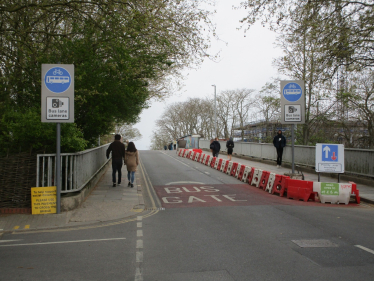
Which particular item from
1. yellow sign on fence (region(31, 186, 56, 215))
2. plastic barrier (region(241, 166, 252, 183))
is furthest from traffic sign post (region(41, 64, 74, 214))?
plastic barrier (region(241, 166, 252, 183))

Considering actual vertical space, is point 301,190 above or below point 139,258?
above

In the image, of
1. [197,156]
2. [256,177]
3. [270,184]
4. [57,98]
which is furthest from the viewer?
[197,156]

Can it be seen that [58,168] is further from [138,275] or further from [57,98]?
[138,275]

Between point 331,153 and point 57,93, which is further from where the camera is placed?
point 331,153

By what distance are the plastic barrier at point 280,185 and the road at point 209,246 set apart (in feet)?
6.18

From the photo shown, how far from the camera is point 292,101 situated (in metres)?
12.0

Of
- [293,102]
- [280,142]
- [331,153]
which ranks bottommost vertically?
[331,153]

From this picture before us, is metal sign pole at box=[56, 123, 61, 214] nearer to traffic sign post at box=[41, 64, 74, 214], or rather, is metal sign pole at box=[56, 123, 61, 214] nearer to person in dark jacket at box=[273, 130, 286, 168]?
traffic sign post at box=[41, 64, 74, 214]

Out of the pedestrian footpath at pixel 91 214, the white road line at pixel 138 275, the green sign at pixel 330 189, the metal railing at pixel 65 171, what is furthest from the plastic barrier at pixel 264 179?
the white road line at pixel 138 275

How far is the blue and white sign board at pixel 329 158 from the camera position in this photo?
1105 centimetres

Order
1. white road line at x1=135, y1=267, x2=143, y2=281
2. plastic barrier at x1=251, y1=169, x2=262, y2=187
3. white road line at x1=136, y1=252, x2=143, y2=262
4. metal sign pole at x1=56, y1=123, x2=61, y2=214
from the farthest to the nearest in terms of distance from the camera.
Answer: plastic barrier at x1=251, y1=169, x2=262, y2=187 < metal sign pole at x1=56, y1=123, x2=61, y2=214 < white road line at x1=136, y1=252, x2=143, y2=262 < white road line at x1=135, y1=267, x2=143, y2=281

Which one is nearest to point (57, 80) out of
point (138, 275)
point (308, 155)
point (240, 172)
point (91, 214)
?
point (91, 214)

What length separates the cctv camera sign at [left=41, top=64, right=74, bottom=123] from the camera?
27.5 ft

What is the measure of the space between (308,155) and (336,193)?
712cm
